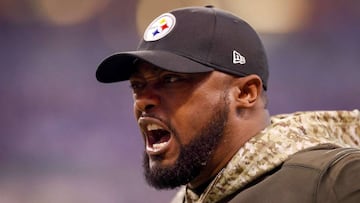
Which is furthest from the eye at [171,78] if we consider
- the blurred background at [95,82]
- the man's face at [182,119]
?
the blurred background at [95,82]

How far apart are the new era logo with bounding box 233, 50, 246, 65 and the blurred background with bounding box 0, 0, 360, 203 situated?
3.00 feet

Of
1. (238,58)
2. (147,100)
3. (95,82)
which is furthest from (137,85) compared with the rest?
(95,82)

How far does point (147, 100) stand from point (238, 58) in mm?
145

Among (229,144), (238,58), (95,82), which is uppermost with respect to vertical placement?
(238,58)

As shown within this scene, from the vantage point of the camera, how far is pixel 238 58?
844mm

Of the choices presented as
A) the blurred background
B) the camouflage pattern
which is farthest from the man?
the blurred background

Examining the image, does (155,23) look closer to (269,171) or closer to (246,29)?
(246,29)

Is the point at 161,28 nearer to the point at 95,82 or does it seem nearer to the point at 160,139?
the point at 160,139

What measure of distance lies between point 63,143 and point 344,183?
118cm

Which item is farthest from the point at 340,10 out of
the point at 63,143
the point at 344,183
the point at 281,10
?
the point at 344,183

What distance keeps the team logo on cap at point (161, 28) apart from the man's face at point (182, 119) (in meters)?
0.05

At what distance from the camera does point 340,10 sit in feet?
5.83

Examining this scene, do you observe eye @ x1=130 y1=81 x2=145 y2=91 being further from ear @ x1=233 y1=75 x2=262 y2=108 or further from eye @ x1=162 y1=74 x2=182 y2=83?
ear @ x1=233 y1=75 x2=262 y2=108

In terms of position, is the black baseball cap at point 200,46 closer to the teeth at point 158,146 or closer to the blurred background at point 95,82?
the teeth at point 158,146
